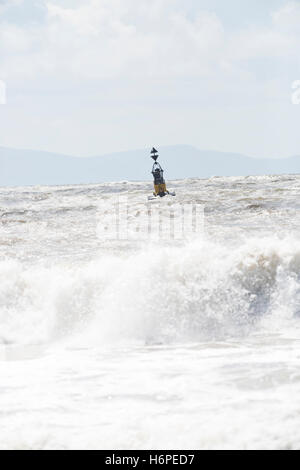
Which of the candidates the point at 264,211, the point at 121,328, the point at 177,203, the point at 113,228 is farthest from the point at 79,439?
the point at 177,203

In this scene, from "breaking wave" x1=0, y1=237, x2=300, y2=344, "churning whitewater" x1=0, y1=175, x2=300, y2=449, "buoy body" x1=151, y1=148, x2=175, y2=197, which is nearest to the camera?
"churning whitewater" x1=0, y1=175, x2=300, y2=449

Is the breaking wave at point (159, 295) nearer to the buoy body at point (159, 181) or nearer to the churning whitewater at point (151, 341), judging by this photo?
the churning whitewater at point (151, 341)

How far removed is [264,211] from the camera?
659 inches

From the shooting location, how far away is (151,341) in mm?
7379

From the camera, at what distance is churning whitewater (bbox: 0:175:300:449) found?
4160 mm

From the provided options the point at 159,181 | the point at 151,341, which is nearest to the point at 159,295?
the point at 151,341

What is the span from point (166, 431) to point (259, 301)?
4595mm

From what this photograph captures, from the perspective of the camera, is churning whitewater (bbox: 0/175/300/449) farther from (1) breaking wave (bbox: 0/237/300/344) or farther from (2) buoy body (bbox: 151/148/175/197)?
(2) buoy body (bbox: 151/148/175/197)

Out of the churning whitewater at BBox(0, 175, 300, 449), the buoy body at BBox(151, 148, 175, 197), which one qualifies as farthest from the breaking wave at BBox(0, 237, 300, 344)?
the buoy body at BBox(151, 148, 175, 197)

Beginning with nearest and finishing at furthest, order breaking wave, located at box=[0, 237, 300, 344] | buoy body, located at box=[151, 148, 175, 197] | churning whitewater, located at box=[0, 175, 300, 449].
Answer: churning whitewater, located at box=[0, 175, 300, 449] < breaking wave, located at box=[0, 237, 300, 344] < buoy body, located at box=[151, 148, 175, 197]

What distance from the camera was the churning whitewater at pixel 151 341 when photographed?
4.16m

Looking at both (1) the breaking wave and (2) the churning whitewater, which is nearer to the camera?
(2) the churning whitewater

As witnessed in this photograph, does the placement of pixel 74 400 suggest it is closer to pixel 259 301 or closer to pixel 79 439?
pixel 79 439

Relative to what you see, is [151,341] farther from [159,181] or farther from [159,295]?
[159,181]
